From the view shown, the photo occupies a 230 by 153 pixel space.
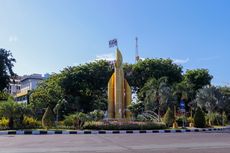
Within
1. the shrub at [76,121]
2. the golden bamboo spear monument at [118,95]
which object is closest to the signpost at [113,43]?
the golden bamboo spear monument at [118,95]

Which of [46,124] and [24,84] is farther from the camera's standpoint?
[24,84]

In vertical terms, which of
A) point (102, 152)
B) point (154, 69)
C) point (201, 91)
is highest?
point (154, 69)

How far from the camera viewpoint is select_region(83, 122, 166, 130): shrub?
29.5 metres

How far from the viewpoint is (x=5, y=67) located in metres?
38.6

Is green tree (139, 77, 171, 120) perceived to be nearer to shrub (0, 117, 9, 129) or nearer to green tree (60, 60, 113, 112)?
green tree (60, 60, 113, 112)

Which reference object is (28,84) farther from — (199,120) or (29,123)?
(199,120)

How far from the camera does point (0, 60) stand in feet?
124

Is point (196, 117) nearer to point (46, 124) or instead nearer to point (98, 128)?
point (98, 128)

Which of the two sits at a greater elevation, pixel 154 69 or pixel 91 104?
pixel 154 69

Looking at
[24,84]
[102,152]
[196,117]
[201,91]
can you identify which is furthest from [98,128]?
[24,84]

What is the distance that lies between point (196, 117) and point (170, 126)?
8.58 feet

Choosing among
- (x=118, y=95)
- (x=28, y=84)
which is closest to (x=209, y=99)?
(x=118, y=95)

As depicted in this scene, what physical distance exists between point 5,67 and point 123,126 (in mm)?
16199

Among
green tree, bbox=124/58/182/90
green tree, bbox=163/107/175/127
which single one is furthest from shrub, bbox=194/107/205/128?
green tree, bbox=124/58/182/90
